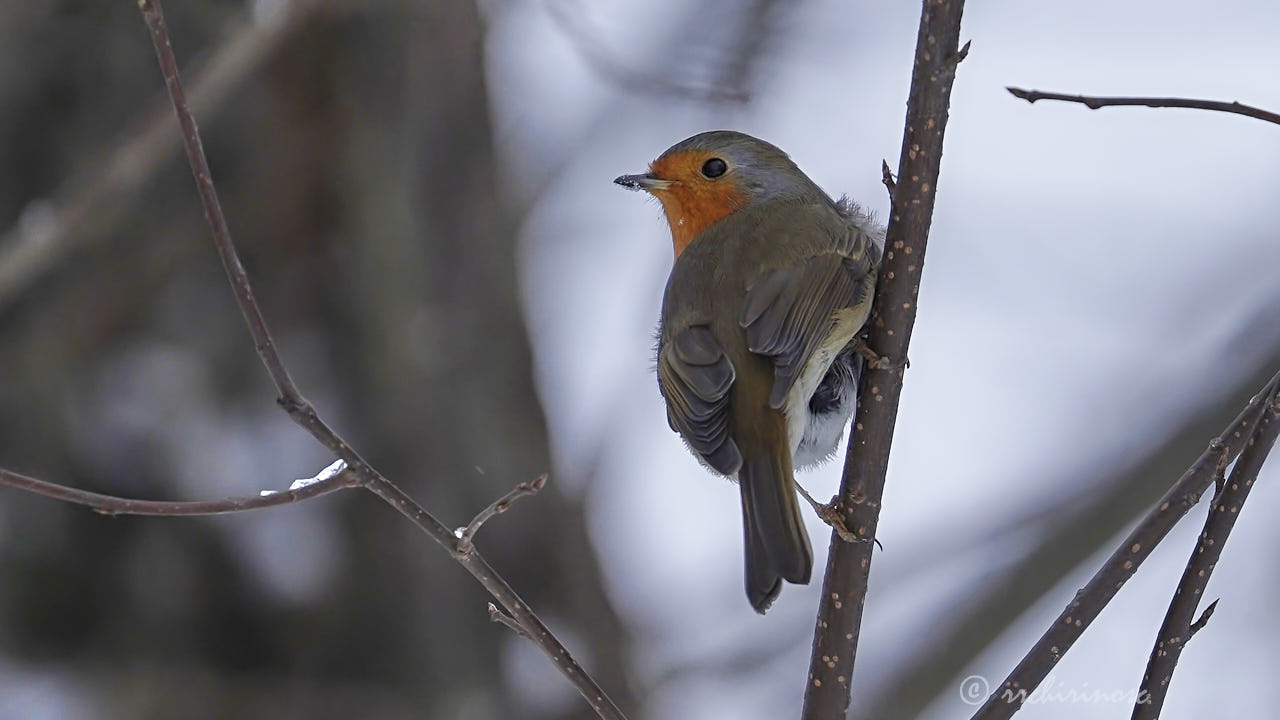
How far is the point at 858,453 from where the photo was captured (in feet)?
8.35

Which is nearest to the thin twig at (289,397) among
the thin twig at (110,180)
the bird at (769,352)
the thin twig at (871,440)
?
the thin twig at (871,440)

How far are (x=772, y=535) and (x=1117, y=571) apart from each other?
0.70m

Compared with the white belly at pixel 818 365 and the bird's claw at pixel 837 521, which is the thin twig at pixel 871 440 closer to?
the bird's claw at pixel 837 521

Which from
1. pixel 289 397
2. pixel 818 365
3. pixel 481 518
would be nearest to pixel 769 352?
pixel 818 365

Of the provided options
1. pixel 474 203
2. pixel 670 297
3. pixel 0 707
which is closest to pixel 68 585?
pixel 0 707

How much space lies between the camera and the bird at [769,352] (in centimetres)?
289

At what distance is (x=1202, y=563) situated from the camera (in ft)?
7.38

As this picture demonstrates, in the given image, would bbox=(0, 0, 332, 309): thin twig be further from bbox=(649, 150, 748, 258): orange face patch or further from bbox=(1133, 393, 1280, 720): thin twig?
bbox=(1133, 393, 1280, 720): thin twig

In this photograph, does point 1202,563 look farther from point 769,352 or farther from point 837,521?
A: point 769,352

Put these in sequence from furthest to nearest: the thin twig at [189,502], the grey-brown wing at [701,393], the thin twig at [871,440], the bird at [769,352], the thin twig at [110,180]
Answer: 1. the thin twig at [110,180]
2. the grey-brown wing at [701,393]
3. the bird at [769,352]
4. the thin twig at [871,440]
5. the thin twig at [189,502]

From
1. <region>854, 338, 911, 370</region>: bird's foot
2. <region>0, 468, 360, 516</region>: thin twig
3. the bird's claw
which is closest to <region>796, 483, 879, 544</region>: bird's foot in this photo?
the bird's claw

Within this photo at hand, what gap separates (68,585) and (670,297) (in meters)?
Answer: 3.22

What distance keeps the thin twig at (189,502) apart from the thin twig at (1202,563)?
141 centimetres

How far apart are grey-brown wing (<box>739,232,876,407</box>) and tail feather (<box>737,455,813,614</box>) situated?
0.58 ft
